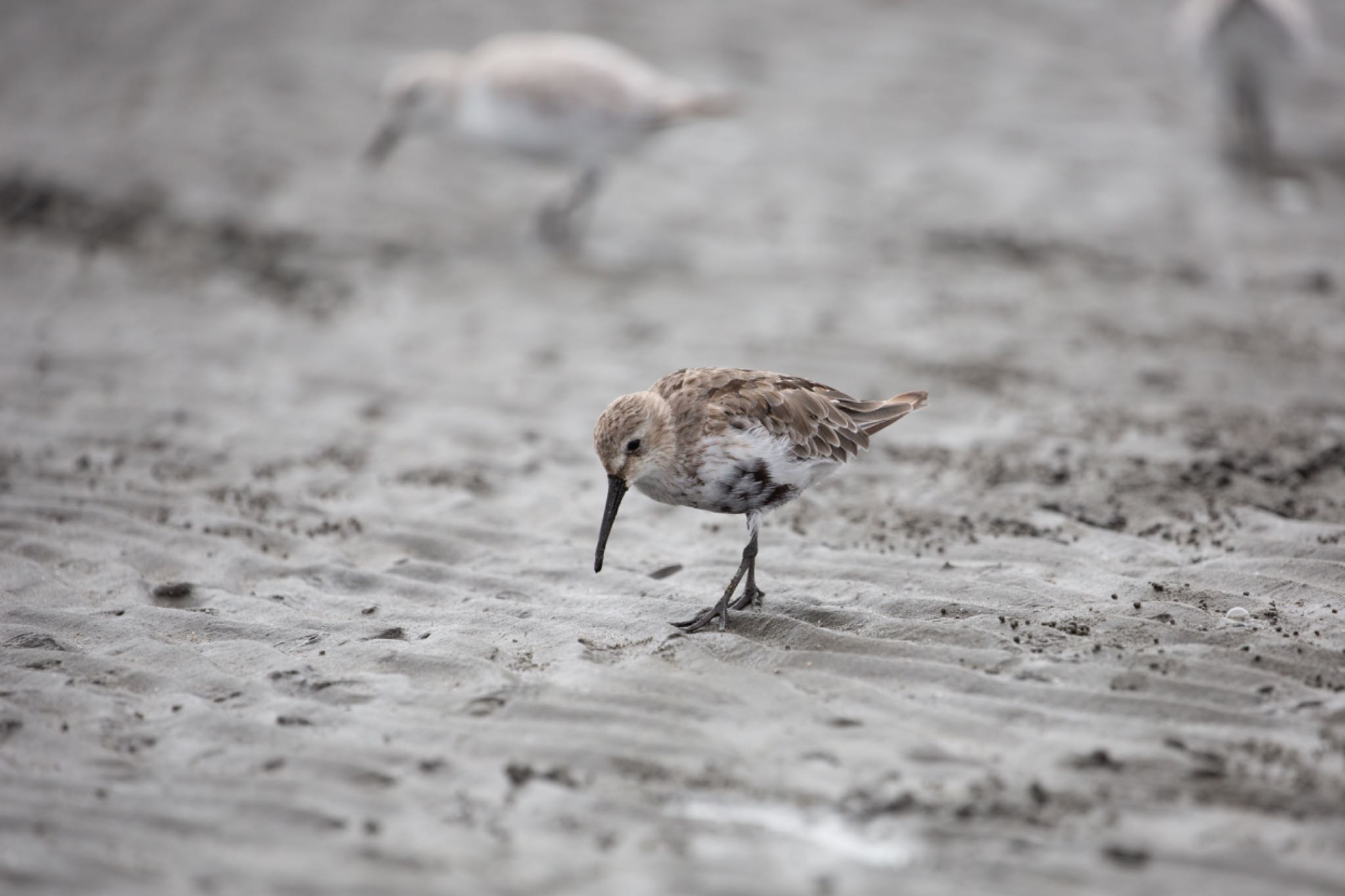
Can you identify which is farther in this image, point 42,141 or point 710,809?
point 42,141

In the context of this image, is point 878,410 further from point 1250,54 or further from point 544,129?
point 1250,54

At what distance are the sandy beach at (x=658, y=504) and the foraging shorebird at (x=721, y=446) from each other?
0.46m

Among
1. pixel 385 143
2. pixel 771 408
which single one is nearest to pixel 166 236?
pixel 385 143

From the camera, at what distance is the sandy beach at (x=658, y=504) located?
3.96 meters

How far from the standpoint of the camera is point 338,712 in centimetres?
462

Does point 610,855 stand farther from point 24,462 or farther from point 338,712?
point 24,462

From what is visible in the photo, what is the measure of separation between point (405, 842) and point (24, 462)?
166 inches

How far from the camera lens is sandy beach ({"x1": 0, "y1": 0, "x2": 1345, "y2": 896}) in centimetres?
396

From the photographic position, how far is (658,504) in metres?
6.84

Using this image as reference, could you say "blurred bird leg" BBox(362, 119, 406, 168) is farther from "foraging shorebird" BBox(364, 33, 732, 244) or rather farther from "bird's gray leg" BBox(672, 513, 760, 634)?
"bird's gray leg" BBox(672, 513, 760, 634)

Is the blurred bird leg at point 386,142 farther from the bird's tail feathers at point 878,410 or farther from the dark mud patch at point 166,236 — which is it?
the bird's tail feathers at point 878,410

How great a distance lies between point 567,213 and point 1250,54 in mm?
6732

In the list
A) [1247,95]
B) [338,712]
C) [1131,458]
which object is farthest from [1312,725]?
[1247,95]

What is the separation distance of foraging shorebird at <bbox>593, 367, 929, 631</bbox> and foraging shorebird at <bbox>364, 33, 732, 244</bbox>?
5741 mm
